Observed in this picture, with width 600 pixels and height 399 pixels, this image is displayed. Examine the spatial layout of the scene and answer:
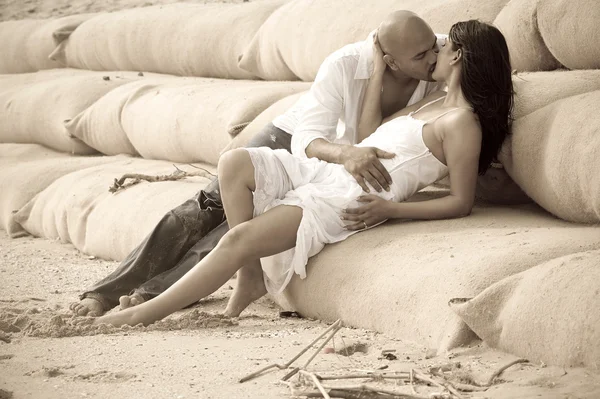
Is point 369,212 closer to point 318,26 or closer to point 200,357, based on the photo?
point 200,357

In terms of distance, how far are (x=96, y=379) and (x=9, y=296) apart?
1254 millimetres

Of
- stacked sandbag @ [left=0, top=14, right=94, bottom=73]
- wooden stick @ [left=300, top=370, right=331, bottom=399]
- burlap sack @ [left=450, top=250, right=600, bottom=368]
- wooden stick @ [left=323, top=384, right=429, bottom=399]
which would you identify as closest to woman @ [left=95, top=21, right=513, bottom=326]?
burlap sack @ [left=450, top=250, right=600, bottom=368]

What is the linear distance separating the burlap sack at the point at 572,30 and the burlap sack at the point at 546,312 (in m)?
0.79

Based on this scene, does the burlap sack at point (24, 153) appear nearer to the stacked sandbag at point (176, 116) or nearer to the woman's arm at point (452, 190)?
the stacked sandbag at point (176, 116)

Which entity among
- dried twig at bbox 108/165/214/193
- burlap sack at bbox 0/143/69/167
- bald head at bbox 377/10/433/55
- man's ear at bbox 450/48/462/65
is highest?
bald head at bbox 377/10/433/55

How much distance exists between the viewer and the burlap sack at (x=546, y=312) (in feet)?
5.65

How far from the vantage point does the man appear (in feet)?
8.77

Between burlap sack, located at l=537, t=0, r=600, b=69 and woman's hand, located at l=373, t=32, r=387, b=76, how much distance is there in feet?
1.46

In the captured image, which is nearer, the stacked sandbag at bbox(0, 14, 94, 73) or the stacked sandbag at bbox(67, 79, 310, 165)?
the stacked sandbag at bbox(67, 79, 310, 165)

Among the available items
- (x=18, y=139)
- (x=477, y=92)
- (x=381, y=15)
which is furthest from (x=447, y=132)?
(x=18, y=139)

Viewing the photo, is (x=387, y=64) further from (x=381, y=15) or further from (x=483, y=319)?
(x=483, y=319)

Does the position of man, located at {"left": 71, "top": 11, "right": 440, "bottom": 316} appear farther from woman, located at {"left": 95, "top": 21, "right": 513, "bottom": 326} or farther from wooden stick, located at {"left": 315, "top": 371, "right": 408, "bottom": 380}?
wooden stick, located at {"left": 315, "top": 371, "right": 408, "bottom": 380}

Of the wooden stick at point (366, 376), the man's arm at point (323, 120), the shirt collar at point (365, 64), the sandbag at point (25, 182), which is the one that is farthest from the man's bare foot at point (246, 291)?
the sandbag at point (25, 182)

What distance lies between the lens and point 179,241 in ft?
10.0
